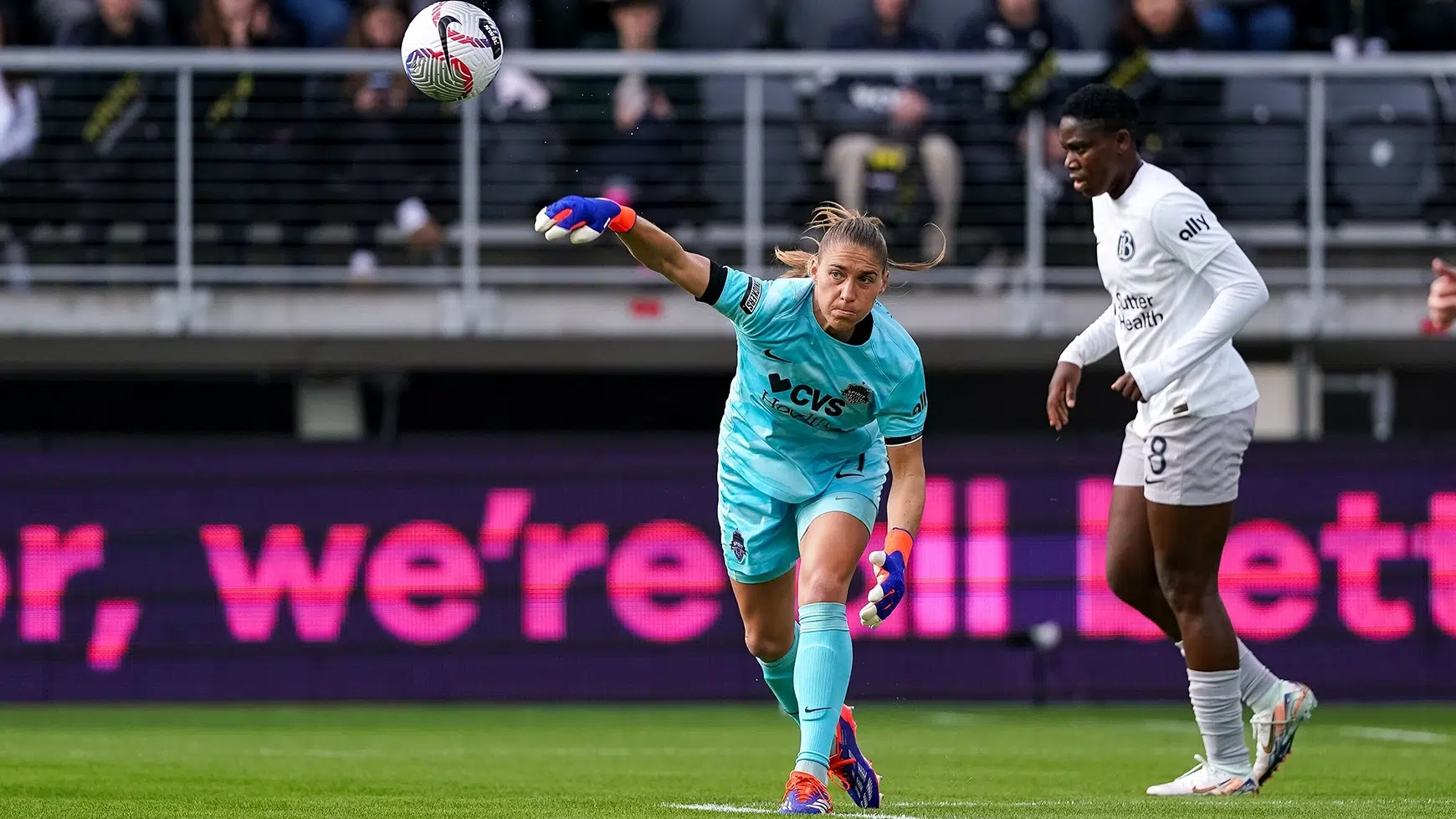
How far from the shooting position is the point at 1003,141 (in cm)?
1539

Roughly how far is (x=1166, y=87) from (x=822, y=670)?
31.6 feet

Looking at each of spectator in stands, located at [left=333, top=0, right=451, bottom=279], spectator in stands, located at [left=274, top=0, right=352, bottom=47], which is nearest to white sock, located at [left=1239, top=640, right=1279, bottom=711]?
spectator in stands, located at [left=333, top=0, right=451, bottom=279]

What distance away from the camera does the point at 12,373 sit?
52.7ft

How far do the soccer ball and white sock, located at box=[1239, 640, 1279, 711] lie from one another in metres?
3.64

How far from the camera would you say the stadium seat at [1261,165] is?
15227mm

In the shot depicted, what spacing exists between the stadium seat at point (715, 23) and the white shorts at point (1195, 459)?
912 cm

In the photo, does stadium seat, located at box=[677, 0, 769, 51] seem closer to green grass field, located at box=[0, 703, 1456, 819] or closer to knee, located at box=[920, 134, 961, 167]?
knee, located at box=[920, 134, 961, 167]

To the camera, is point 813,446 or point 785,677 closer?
point 813,446

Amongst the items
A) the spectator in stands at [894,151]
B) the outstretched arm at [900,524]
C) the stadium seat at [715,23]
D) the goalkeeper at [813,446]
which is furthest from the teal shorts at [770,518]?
the stadium seat at [715,23]

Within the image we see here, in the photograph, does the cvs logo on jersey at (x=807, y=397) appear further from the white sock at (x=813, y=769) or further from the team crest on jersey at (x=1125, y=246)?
the team crest on jersey at (x=1125, y=246)

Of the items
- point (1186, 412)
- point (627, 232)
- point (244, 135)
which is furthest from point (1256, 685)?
point (244, 135)

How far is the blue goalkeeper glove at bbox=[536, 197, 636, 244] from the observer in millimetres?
6598

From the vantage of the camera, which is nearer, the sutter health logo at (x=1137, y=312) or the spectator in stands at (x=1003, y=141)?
the sutter health logo at (x=1137, y=312)

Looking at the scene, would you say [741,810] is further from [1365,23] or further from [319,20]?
[1365,23]
